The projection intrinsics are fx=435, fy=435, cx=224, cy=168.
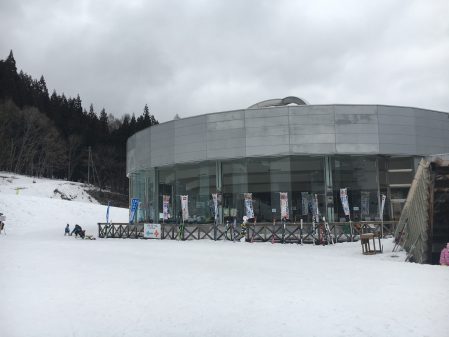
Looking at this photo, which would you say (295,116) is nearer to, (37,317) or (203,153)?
(203,153)

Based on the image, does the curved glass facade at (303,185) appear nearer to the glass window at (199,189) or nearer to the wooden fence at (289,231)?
the glass window at (199,189)

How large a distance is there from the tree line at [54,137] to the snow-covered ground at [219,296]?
7185 centimetres

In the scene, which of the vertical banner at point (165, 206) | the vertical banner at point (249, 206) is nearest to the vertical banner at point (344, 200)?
the vertical banner at point (249, 206)

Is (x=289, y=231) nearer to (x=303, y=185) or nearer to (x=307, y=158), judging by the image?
(x=303, y=185)

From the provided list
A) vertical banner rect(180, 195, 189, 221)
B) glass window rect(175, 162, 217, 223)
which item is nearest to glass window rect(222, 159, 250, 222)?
glass window rect(175, 162, 217, 223)

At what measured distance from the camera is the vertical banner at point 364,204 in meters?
32.0

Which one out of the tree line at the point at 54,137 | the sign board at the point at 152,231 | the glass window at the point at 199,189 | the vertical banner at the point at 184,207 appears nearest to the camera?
the sign board at the point at 152,231

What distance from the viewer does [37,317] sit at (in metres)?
10.4

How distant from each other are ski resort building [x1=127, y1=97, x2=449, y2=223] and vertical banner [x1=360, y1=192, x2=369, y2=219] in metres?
0.07

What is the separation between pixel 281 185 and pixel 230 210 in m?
4.33

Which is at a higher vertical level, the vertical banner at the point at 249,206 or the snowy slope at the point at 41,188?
the snowy slope at the point at 41,188

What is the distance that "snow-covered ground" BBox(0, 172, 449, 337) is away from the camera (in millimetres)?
9602

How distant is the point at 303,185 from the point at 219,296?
21.1m

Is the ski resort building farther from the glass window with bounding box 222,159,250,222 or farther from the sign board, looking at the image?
the sign board
